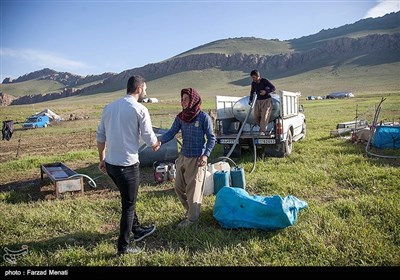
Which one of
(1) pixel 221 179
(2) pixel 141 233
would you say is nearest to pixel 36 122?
(1) pixel 221 179

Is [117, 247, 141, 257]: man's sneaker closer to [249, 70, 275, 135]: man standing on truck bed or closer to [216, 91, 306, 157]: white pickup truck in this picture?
[216, 91, 306, 157]: white pickup truck

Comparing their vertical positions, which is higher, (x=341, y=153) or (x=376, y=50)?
(x=376, y=50)

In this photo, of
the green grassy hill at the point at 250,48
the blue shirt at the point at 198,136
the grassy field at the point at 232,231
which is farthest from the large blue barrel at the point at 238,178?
the green grassy hill at the point at 250,48

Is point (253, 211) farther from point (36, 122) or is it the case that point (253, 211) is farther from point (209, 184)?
point (36, 122)

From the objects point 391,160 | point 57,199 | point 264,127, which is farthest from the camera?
point 264,127

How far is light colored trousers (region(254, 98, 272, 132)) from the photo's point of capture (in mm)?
8781

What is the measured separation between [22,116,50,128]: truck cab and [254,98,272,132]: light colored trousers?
26.5m

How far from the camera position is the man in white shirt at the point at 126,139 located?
3.83 meters

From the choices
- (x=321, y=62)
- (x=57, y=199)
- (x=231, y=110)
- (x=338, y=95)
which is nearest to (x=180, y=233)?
(x=57, y=199)

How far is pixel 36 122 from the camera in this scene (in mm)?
29875

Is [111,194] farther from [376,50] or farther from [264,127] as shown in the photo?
[376,50]

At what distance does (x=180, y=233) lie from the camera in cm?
459

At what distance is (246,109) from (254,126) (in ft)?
2.05

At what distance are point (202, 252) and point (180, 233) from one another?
0.66m
